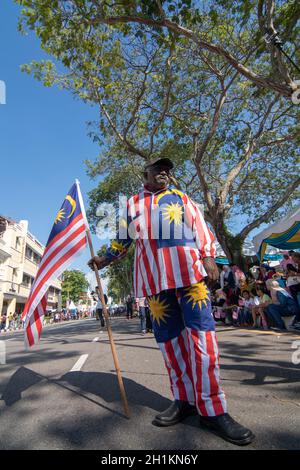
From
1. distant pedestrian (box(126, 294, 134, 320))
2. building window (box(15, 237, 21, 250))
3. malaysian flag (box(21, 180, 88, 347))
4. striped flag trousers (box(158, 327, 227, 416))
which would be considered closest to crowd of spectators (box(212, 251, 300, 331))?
striped flag trousers (box(158, 327, 227, 416))

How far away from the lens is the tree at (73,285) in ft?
272

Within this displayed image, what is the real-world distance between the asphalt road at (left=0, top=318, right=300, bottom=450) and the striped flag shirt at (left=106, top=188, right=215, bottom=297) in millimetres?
996

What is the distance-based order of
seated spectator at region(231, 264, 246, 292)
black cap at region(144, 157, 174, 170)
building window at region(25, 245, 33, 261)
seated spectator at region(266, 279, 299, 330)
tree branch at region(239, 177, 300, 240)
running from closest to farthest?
black cap at region(144, 157, 174, 170), seated spectator at region(266, 279, 299, 330), seated spectator at region(231, 264, 246, 292), tree branch at region(239, 177, 300, 240), building window at region(25, 245, 33, 261)

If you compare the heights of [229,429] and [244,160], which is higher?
[244,160]

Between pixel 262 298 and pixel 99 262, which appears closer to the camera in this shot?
pixel 99 262

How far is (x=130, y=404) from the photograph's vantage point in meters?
2.85

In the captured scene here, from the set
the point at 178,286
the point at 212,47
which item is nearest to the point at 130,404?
the point at 178,286

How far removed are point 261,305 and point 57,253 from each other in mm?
6920

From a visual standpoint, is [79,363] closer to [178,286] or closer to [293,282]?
[178,286]

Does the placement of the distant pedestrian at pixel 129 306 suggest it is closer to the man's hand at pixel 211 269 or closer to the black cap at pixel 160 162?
the black cap at pixel 160 162

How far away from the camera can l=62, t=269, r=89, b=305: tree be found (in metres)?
82.8

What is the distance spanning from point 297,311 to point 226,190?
708 cm

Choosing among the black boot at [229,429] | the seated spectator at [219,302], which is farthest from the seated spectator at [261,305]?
the black boot at [229,429]

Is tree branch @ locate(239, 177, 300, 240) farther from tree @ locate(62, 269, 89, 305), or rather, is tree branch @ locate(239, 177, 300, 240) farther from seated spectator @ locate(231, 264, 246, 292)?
tree @ locate(62, 269, 89, 305)
